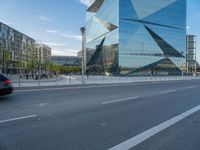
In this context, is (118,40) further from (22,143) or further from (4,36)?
(22,143)

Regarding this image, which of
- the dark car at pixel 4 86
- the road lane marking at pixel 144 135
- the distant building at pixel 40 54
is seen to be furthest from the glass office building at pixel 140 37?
the road lane marking at pixel 144 135

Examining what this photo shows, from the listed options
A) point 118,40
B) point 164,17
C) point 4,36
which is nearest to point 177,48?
point 164,17

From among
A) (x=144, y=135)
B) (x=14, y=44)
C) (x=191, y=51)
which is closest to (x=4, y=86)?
(x=144, y=135)

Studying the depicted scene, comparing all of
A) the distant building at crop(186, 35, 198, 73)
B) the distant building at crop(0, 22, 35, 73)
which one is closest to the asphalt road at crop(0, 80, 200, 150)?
the distant building at crop(0, 22, 35, 73)

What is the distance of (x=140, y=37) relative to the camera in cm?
8250

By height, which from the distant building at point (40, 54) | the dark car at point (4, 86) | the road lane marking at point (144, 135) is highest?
the distant building at point (40, 54)

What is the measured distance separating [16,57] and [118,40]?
7094 centimetres

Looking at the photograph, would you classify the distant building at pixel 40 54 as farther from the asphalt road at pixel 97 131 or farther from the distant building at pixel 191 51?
the distant building at pixel 191 51

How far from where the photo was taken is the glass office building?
257ft

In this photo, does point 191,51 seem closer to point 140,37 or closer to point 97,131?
point 140,37

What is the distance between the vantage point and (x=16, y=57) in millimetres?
122438

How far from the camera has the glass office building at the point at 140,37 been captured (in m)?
78.3

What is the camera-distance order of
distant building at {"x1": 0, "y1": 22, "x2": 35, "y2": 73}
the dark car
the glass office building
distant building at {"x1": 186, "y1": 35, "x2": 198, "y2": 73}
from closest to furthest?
the dark car < the glass office building < distant building at {"x1": 0, "y1": 22, "x2": 35, "y2": 73} < distant building at {"x1": 186, "y1": 35, "x2": 198, "y2": 73}

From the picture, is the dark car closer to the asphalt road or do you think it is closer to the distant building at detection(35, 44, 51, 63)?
the asphalt road
